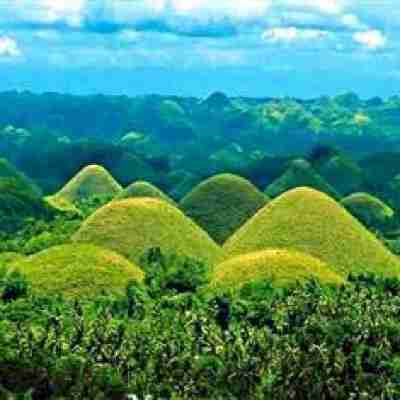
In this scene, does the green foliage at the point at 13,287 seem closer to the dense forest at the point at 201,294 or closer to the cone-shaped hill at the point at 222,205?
the dense forest at the point at 201,294

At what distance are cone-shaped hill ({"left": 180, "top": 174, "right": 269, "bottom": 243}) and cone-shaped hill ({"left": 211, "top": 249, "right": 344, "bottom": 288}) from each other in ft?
39.7

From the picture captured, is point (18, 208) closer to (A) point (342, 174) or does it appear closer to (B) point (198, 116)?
(A) point (342, 174)

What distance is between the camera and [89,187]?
75812 mm

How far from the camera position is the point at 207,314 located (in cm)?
3070

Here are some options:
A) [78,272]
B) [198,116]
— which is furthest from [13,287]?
[198,116]

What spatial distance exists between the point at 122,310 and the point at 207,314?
9.26ft

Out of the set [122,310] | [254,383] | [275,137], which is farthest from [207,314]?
[275,137]

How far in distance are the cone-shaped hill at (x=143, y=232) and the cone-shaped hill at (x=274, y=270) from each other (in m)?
5.11

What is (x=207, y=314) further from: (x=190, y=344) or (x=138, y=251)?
(x=138, y=251)

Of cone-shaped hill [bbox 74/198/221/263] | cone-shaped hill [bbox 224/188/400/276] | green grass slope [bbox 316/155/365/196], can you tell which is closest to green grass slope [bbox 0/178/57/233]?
cone-shaped hill [bbox 74/198/221/263]

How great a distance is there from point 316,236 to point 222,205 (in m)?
10.3

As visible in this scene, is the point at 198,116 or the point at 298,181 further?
the point at 198,116

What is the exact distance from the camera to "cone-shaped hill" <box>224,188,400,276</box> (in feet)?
132

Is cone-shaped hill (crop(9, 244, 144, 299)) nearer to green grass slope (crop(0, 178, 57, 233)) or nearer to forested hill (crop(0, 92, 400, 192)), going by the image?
green grass slope (crop(0, 178, 57, 233))
